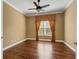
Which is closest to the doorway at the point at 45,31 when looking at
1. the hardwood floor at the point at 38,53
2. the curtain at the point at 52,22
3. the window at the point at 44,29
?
the window at the point at 44,29

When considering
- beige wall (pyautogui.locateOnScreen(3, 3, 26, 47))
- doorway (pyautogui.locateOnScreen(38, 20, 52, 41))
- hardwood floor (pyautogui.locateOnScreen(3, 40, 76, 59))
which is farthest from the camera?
doorway (pyautogui.locateOnScreen(38, 20, 52, 41))

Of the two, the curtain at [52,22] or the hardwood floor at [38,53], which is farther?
the curtain at [52,22]

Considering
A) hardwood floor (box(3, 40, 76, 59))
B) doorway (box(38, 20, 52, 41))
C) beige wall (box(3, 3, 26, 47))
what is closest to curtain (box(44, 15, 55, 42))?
doorway (box(38, 20, 52, 41))

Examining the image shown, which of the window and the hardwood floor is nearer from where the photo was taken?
the hardwood floor

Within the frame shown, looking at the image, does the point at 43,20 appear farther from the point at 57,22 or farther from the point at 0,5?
the point at 0,5

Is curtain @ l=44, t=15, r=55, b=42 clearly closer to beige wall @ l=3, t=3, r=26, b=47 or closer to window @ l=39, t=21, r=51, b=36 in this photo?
window @ l=39, t=21, r=51, b=36

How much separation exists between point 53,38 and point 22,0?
458 centimetres

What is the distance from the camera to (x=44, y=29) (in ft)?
29.0

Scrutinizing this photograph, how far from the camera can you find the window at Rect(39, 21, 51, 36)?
8656 millimetres

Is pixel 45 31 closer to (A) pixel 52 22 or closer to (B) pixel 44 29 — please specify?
(B) pixel 44 29

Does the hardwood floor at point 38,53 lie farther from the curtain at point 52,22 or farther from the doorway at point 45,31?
the doorway at point 45,31

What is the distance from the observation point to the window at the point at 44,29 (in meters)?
8.66

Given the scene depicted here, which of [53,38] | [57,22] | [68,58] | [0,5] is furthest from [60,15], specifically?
[0,5]

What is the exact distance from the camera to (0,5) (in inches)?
55.2
